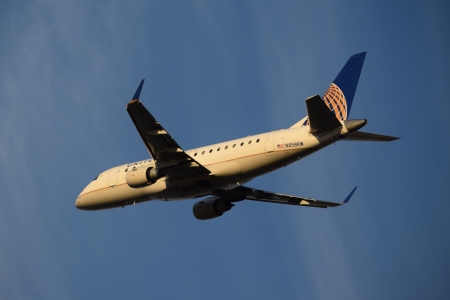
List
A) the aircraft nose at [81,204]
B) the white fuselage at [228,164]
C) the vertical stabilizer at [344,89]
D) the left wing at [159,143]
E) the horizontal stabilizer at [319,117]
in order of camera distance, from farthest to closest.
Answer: the aircraft nose at [81,204] < the vertical stabilizer at [344,89] < the white fuselage at [228,164] < the left wing at [159,143] < the horizontal stabilizer at [319,117]

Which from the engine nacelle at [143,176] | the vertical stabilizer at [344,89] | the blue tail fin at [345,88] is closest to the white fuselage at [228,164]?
the engine nacelle at [143,176]

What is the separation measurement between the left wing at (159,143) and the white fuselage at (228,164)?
0.92 m

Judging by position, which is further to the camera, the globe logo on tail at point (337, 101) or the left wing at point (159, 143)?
the globe logo on tail at point (337, 101)

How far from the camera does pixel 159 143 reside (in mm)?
41281

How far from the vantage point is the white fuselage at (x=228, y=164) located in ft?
134

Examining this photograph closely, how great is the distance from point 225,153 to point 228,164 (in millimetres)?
799

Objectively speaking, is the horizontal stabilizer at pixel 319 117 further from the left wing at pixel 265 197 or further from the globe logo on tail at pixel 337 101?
the left wing at pixel 265 197

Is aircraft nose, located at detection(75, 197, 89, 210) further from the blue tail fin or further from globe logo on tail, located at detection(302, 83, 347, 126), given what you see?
the blue tail fin

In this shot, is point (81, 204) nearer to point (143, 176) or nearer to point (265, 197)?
point (143, 176)

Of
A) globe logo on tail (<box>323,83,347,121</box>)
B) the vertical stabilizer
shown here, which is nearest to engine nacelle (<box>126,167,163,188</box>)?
the vertical stabilizer

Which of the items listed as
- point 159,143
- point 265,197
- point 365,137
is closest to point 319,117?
point 365,137

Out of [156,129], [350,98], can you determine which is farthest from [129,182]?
[350,98]

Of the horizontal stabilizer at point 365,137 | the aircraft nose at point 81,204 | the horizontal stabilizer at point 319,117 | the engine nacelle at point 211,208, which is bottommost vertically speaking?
the horizontal stabilizer at point 365,137

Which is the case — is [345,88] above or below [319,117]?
above
